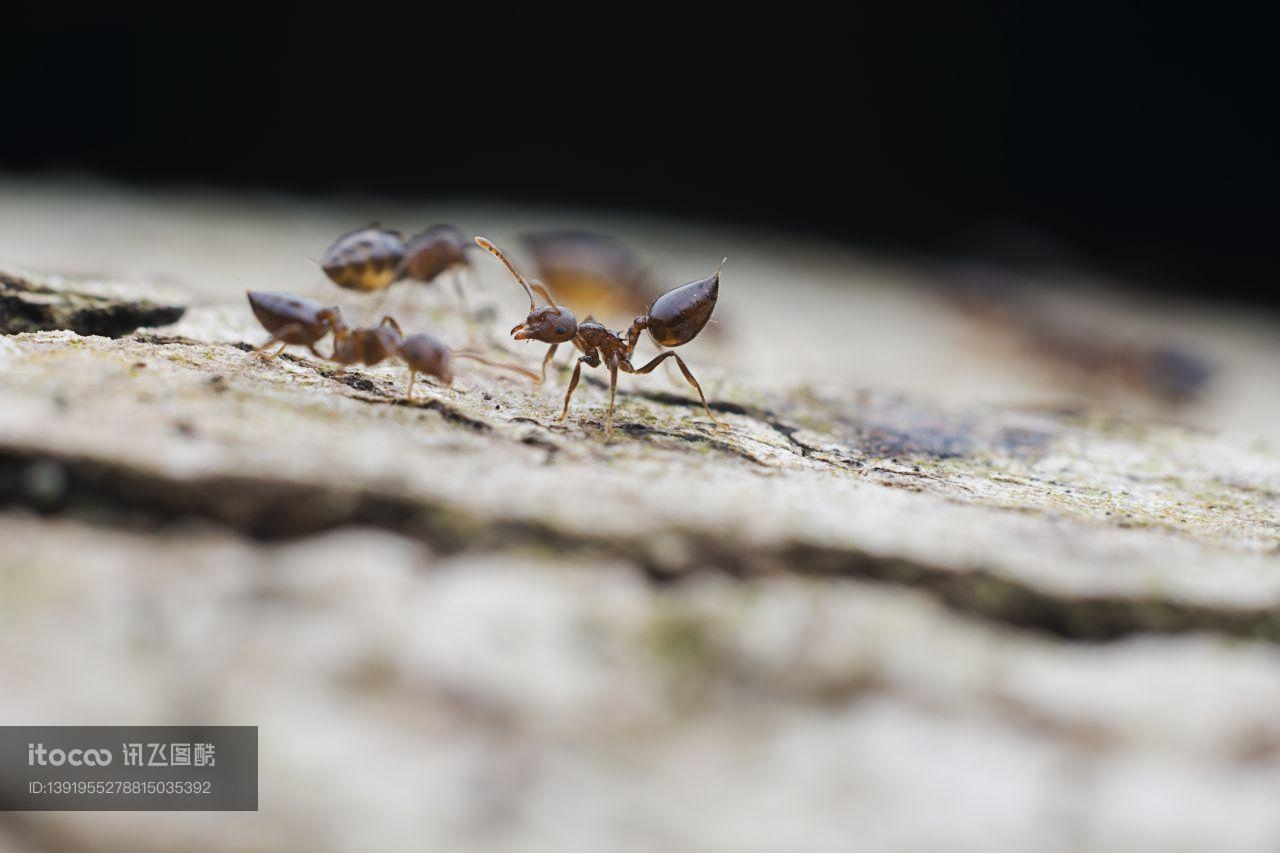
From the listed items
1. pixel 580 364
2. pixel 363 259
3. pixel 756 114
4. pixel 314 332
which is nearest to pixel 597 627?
pixel 580 364

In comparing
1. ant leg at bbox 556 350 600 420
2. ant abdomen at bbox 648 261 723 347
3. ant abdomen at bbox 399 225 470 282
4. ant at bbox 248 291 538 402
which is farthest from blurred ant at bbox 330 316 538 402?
ant abdomen at bbox 399 225 470 282

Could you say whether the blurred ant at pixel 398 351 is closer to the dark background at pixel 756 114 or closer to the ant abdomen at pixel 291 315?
the ant abdomen at pixel 291 315

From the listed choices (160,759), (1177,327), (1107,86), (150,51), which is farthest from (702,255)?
(160,759)

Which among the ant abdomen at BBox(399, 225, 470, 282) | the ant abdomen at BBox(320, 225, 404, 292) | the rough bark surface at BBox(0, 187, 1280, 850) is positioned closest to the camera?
the rough bark surface at BBox(0, 187, 1280, 850)

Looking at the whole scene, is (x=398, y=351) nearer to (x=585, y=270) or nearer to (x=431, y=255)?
(x=431, y=255)

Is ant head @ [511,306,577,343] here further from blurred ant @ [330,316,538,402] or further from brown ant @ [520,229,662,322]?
brown ant @ [520,229,662,322]

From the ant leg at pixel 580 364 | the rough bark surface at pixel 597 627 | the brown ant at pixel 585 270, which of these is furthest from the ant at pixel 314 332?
the brown ant at pixel 585 270

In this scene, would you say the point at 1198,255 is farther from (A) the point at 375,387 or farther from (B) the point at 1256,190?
(A) the point at 375,387
